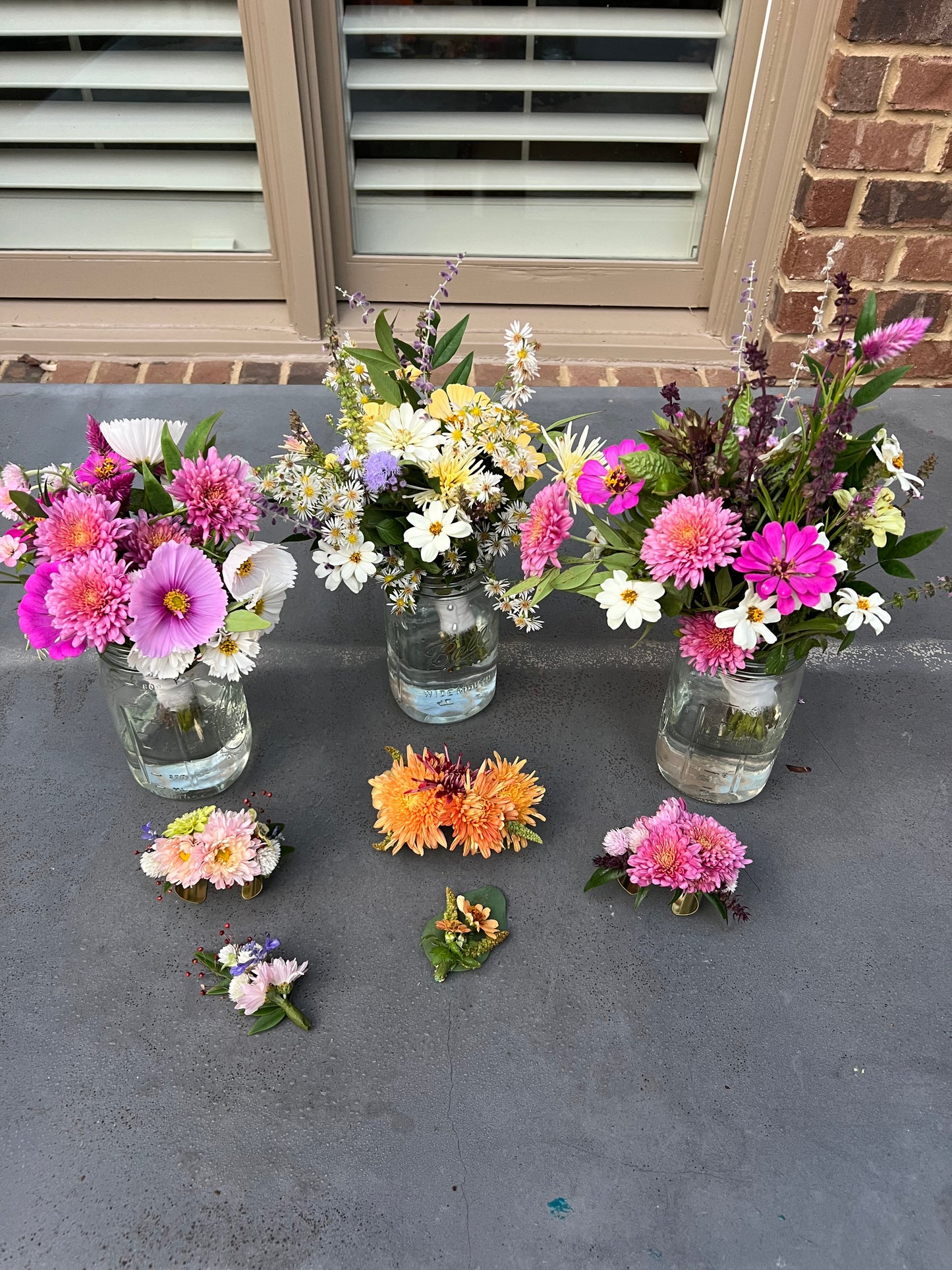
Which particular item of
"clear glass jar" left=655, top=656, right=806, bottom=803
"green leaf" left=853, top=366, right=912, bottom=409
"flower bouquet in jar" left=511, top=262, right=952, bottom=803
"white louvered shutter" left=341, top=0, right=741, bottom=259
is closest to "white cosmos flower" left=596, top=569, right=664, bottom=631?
"flower bouquet in jar" left=511, top=262, right=952, bottom=803

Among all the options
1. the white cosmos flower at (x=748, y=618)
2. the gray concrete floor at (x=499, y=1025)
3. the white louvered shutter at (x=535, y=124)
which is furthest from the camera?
the white louvered shutter at (x=535, y=124)

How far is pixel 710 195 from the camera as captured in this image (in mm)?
2084

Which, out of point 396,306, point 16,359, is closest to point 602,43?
point 396,306

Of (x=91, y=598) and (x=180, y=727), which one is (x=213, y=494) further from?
(x=180, y=727)

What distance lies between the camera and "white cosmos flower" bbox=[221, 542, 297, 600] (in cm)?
86

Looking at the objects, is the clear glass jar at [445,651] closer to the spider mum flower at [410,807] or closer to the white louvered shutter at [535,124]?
the spider mum flower at [410,807]

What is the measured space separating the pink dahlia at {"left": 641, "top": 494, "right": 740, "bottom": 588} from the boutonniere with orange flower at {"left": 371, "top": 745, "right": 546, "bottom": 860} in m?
0.28

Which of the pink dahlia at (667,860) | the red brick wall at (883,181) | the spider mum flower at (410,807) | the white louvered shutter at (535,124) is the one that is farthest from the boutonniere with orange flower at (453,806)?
the white louvered shutter at (535,124)

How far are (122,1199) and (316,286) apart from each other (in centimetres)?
179

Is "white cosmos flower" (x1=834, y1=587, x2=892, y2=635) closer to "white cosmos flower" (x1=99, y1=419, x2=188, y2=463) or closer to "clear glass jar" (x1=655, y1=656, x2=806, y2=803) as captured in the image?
"clear glass jar" (x1=655, y1=656, x2=806, y2=803)

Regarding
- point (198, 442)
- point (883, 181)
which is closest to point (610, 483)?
point (198, 442)

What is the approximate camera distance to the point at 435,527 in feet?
3.04

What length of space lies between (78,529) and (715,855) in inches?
24.9

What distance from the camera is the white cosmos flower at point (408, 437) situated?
3.03 feet
